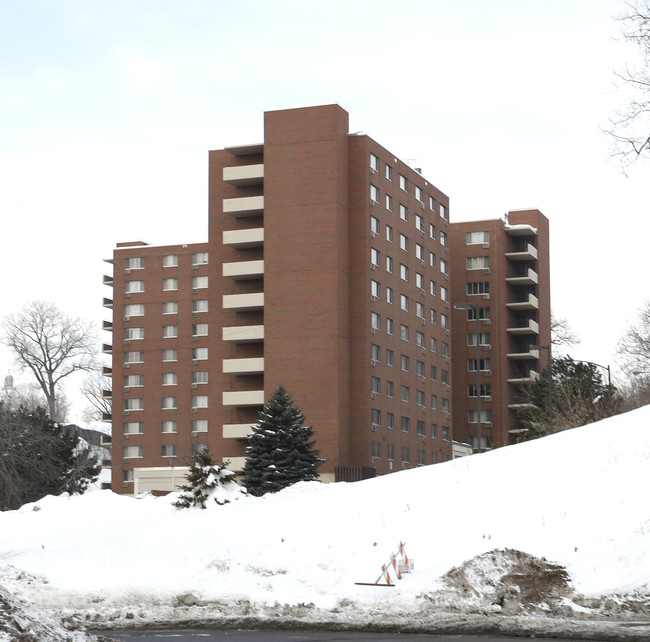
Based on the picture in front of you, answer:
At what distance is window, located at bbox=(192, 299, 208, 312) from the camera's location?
10344 centimetres

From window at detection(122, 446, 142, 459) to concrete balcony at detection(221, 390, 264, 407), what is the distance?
2289cm

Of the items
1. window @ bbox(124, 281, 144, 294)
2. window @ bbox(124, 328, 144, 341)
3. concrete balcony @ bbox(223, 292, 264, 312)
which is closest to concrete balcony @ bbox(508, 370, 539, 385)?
concrete balcony @ bbox(223, 292, 264, 312)

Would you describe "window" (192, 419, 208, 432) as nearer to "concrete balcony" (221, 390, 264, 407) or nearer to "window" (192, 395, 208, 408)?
"window" (192, 395, 208, 408)

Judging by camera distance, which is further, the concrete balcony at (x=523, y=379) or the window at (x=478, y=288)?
the window at (x=478, y=288)

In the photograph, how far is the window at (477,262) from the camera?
101625 mm

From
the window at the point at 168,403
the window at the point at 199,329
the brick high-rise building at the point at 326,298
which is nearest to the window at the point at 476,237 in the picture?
the brick high-rise building at the point at 326,298

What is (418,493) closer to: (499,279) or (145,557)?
(145,557)

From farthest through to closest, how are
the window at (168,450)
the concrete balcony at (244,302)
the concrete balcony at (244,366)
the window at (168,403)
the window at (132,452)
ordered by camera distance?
1. the window at (168,403)
2. the window at (132,452)
3. the window at (168,450)
4. the concrete balcony at (244,302)
5. the concrete balcony at (244,366)

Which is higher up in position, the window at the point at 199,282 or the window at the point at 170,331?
the window at the point at 199,282

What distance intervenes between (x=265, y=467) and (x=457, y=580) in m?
37.0

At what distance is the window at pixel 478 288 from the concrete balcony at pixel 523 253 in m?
3.82

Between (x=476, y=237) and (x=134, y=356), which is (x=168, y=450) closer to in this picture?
(x=134, y=356)

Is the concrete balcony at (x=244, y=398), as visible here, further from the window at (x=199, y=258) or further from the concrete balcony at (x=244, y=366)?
the window at (x=199, y=258)

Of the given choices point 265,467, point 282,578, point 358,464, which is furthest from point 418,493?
point 358,464
